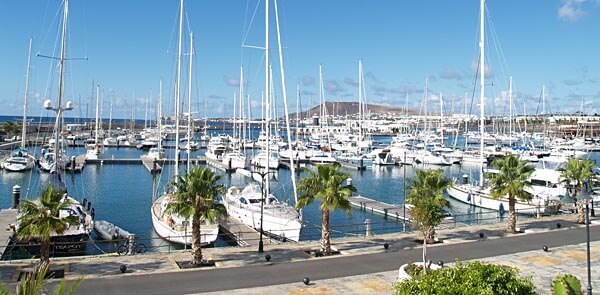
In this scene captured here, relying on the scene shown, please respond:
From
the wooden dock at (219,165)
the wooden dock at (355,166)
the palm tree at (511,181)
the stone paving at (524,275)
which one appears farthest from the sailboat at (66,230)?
Result: the wooden dock at (355,166)

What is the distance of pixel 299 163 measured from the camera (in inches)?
3750

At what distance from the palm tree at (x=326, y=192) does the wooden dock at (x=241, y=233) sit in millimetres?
7134

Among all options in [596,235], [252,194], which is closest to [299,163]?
[252,194]

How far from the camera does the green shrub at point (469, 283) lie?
39.6ft

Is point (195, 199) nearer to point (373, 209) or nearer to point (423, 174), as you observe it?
point (423, 174)

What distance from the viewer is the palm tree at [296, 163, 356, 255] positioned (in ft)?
83.1

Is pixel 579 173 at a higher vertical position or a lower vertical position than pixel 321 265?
higher

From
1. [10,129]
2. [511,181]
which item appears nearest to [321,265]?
[511,181]

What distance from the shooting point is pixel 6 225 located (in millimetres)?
34844

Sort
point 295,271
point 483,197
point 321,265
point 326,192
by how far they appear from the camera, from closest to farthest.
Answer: point 295,271, point 321,265, point 326,192, point 483,197

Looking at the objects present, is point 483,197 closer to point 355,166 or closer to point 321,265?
point 321,265

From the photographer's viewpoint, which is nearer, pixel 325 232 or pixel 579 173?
pixel 325 232

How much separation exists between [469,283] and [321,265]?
1219 cm

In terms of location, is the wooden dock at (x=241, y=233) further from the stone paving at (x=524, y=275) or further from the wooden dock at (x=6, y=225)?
the wooden dock at (x=6, y=225)
